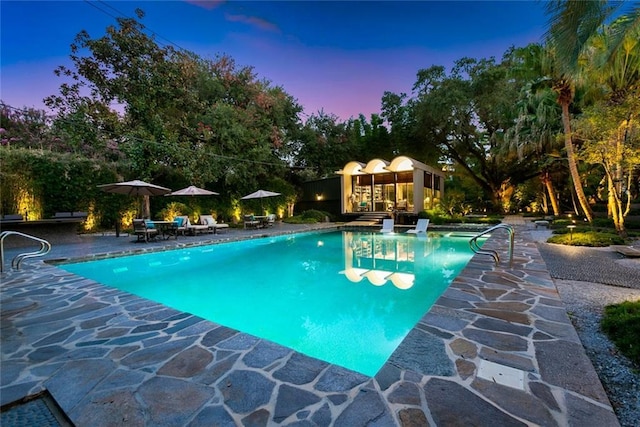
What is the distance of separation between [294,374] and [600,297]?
164 inches

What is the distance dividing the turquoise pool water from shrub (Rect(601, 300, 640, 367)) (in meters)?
1.96

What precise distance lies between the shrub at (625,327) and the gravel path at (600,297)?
0.06 m

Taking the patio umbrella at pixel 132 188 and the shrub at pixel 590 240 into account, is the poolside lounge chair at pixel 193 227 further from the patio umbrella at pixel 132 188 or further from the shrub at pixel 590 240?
the shrub at pixel 590 240

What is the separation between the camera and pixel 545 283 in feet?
13.1

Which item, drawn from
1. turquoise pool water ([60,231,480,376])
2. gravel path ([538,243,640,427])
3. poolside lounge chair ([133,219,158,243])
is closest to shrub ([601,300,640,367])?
gravel path ([538,243,640,427])

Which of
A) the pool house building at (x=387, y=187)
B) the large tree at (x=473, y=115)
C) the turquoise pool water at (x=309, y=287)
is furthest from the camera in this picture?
the pool house building at (x=387, y=187)

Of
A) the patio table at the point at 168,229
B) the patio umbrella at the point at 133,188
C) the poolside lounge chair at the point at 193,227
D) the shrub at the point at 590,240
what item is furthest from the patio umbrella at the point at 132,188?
the shrub at the point at 590,240

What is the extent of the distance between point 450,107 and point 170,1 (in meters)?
14.4

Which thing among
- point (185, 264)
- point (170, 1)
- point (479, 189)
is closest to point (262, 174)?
point (170, 1)

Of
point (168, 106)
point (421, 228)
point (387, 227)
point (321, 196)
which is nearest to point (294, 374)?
point (421, 228)

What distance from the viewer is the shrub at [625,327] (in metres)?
2.30

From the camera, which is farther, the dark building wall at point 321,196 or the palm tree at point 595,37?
the dark building wall at point 321,196

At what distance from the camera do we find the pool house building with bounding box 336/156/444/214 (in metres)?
16.6

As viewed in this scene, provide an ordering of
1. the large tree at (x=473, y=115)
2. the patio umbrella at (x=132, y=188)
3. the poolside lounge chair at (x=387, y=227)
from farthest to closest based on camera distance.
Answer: the large tree at (x=473, y=115)
the poolside lounge chair at (x=387, y=227)
the patio umbrella at (x=132, y=188)
